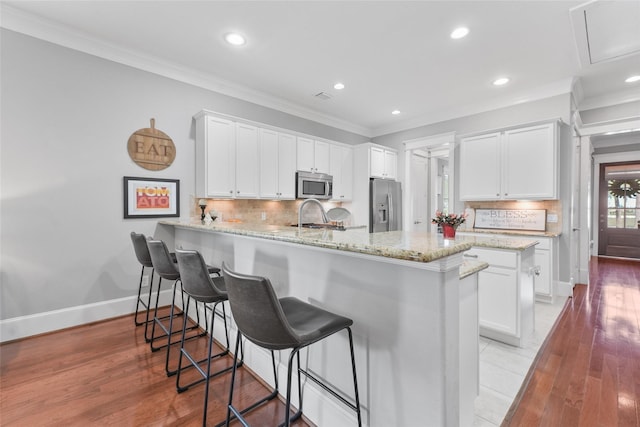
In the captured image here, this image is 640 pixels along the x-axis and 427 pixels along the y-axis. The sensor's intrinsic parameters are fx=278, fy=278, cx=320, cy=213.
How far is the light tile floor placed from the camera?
170cm

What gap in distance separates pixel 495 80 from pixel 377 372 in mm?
4154

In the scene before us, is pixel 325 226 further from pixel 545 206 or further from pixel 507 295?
pixel 545 206

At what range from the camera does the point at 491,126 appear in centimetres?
447

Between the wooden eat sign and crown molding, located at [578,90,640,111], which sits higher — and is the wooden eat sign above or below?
below

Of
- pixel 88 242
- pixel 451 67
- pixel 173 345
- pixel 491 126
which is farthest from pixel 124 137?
pixel 491 126

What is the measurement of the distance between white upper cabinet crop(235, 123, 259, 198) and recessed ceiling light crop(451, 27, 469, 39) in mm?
2617

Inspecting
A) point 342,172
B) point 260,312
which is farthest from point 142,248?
point 342,172

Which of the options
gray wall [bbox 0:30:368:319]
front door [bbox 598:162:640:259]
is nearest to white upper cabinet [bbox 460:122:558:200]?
gray wall [bbox 0:30:368:319]

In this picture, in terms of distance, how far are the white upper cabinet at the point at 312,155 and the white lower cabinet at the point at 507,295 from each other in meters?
2.88

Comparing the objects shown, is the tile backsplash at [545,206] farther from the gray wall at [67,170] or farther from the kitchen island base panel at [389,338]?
the gray wall at [67,170]

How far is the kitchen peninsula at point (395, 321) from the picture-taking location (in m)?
1.09

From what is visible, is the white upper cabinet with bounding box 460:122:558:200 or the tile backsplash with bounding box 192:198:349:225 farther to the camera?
the tile backsplash with bounding box 192:198:349:225

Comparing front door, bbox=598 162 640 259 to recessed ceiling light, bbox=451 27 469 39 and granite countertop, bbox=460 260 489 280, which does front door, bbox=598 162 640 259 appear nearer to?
recessed ceiling light, bbox=451 27 469 39

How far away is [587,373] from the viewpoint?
2.08m
